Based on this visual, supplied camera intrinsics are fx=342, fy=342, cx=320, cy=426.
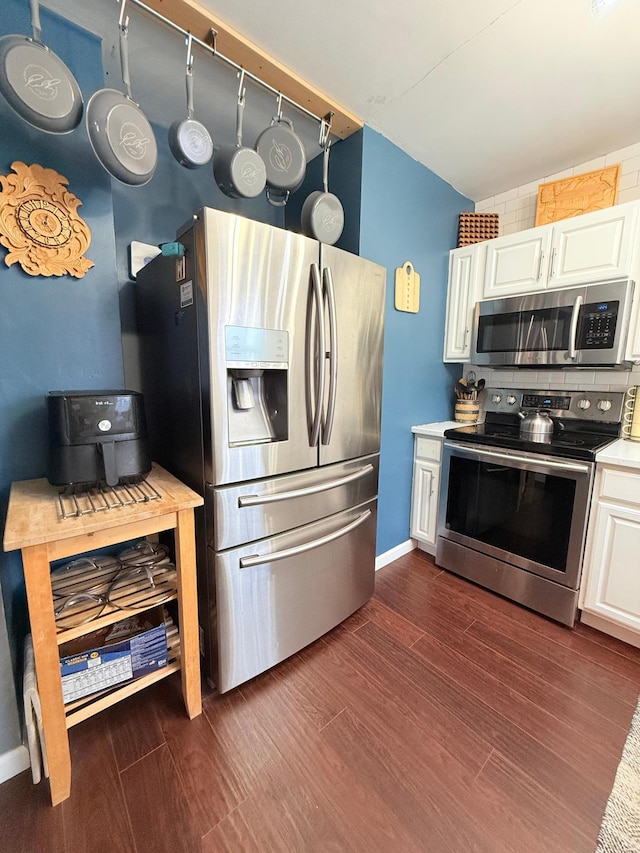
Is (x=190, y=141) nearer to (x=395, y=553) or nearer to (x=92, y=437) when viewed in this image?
(x=92, y=437)

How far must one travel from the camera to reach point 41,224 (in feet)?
3.81

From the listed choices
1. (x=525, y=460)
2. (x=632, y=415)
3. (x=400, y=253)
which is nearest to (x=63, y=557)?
(x=525, y=460)

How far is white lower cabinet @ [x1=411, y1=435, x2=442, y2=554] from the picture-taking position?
2.24 metres

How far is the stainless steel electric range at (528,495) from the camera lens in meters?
1.69

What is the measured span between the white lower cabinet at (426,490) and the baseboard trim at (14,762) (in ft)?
6.87

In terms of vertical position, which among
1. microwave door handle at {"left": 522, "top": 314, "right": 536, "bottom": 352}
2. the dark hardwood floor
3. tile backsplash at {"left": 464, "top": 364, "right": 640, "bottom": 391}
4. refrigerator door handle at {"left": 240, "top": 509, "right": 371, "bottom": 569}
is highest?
microwave door handle at {"left": 522, "top": 314, "right": 536, "bottom": 352}

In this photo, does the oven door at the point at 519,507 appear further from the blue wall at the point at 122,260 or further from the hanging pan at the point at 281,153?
the hanging pan at the point at 281,153

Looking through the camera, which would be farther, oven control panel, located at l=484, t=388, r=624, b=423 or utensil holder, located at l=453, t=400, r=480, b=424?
utensil holder, located at l=453, t=400, r=480, b=424

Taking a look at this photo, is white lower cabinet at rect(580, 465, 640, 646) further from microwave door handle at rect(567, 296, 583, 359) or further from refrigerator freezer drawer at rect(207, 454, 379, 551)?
refrigerator freezer drawer at rect(207, 454, 379, 551)

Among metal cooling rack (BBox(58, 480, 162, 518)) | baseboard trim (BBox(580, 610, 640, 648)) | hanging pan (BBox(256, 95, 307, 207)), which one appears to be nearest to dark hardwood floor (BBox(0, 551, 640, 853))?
baseboard trim (BBox(580, 610, 640, 648))

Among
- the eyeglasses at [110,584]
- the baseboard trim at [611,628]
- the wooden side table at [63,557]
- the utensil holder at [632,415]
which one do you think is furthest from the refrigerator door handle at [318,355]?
the utensil holder at [632,415]

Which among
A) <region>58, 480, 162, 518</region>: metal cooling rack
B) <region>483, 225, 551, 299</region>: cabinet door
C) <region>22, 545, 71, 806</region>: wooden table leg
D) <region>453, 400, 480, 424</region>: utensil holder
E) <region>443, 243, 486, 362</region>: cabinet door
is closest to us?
<region>22, 545, 71, 806</region>: wooden table leg

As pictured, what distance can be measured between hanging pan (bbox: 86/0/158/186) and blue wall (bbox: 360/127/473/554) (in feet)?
3.51

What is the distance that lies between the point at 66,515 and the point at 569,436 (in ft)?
7.89
